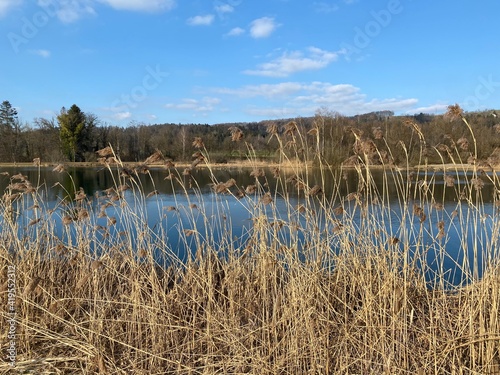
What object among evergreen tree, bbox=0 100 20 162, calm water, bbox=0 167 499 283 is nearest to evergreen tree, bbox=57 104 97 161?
evergreen tree, bbox=0 100 20 162

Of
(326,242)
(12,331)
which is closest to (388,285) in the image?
(326,242)

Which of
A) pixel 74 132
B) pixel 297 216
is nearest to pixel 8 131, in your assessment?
pixel 74 132

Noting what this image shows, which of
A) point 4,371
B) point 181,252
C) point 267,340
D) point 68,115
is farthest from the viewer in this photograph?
point 68,115

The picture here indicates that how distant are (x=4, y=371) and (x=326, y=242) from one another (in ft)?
8.93

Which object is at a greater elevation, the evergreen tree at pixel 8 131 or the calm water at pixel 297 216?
the evergreen tree at pixel 8 131

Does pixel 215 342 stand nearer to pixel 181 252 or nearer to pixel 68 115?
pixel 181 252

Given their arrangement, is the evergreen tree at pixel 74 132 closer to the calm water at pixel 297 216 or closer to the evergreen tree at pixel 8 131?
the evergreen tree at pixel 8 131

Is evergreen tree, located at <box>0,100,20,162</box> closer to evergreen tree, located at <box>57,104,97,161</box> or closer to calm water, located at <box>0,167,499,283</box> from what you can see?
evergreen tree, located at <box>57,104,97,161</box>

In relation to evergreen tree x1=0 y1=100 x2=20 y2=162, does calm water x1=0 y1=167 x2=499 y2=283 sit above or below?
below

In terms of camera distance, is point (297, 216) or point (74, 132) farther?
point (74, 132)

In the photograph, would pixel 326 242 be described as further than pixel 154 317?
Yes

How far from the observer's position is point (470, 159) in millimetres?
3008

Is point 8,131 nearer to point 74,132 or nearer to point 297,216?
point 74,132

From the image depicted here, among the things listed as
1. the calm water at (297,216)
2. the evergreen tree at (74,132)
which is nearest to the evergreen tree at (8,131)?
the evergreen tree at (74,132)
